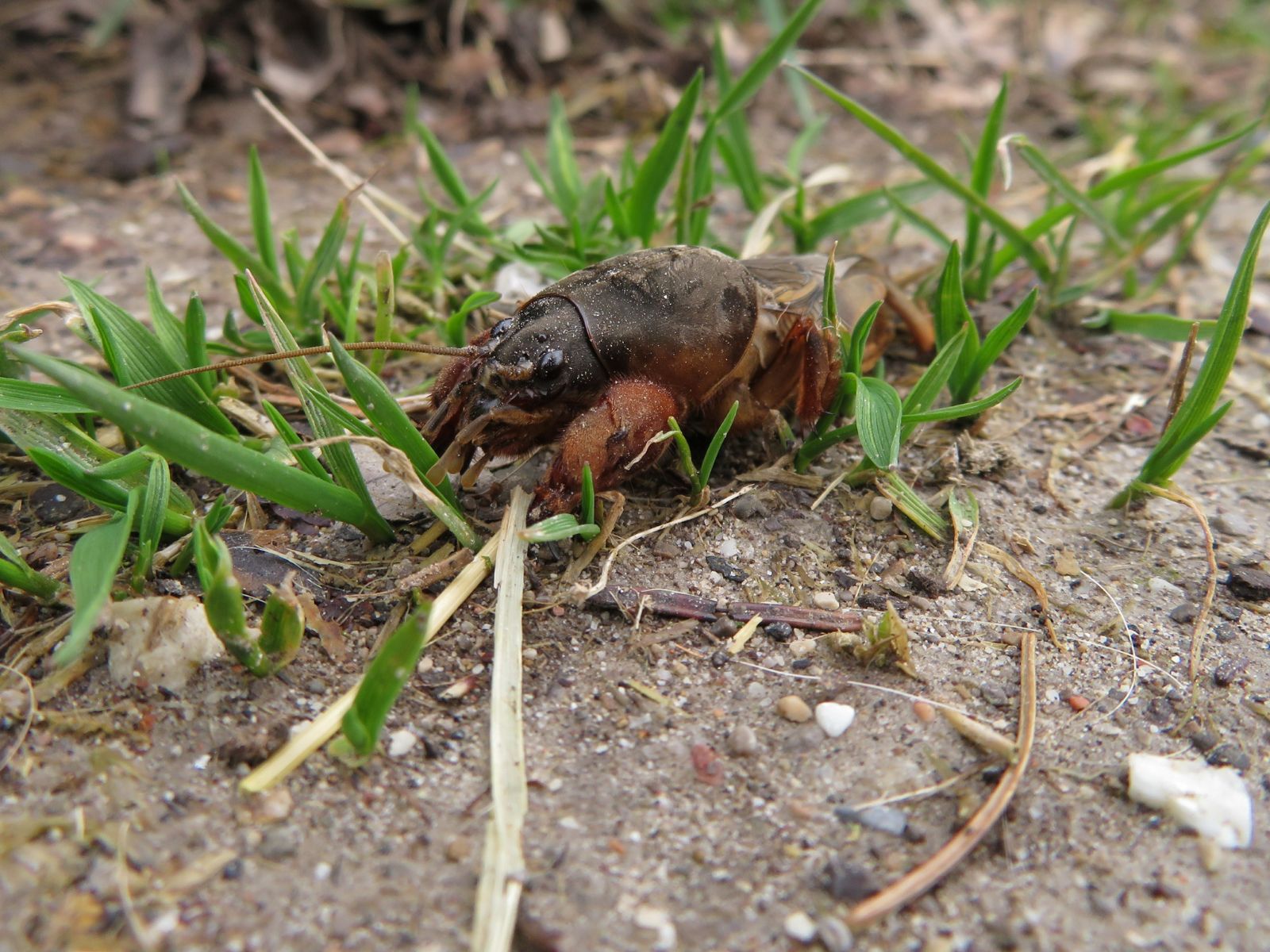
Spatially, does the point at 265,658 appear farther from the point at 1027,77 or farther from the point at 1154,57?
the point at 1154,57

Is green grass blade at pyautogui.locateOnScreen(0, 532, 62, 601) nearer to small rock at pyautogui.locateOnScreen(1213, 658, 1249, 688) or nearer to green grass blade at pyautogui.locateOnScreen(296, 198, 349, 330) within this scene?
green grass blade at pyautogui.locateOnScreen(296, 198, 349, 330)

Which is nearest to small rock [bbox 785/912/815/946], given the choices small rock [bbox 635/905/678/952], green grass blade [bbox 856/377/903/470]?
small rock [bbox 635/905/678/952]

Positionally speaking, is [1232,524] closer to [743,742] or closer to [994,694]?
[994,694]

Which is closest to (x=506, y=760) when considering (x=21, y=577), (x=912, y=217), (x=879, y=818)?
(x=879, y=818)

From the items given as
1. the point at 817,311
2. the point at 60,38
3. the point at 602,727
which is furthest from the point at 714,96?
the point at 602,727

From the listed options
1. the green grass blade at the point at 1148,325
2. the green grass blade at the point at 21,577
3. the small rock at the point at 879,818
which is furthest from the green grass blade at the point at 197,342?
the green grass blade at the point at 1148,325

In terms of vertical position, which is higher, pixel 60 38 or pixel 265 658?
pixel 60 38
